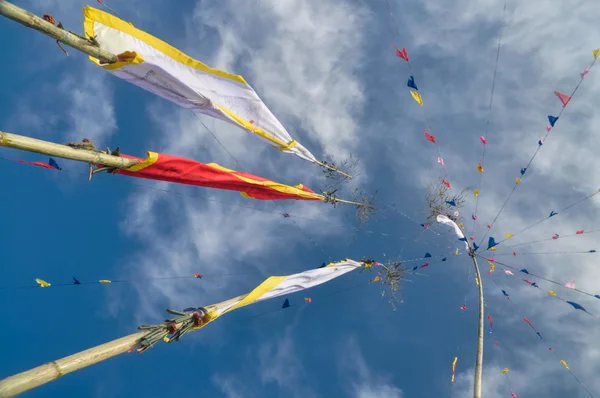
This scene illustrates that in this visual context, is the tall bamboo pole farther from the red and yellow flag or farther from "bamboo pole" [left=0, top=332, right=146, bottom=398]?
the red and yellow flag

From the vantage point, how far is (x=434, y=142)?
1355 cm

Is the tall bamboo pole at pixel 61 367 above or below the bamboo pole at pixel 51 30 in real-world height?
below

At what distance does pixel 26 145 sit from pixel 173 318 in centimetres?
414

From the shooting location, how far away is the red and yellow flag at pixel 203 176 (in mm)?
8413

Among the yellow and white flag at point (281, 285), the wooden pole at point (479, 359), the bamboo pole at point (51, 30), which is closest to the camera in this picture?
the bamboo pole at point (51, 30)

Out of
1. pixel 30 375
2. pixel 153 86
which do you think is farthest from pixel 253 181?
pixel 30 375

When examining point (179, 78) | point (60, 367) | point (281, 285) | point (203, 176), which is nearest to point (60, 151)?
point (203, 176)

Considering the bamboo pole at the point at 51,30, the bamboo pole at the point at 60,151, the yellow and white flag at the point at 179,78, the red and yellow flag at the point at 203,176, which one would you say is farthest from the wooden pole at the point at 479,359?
the bamboo pole at the point at 51,30

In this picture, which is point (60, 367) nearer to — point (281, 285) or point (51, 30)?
point (281, 285)

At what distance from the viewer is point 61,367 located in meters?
5.35

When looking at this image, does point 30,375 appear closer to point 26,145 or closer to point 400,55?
point 26,145

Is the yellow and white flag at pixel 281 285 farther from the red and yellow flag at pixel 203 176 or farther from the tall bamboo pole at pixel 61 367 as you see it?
the red and yellow flag at pixel 203 176

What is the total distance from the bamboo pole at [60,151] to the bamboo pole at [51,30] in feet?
6.71

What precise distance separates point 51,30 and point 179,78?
114 inches
